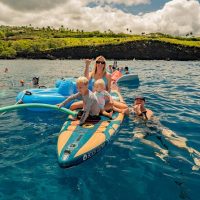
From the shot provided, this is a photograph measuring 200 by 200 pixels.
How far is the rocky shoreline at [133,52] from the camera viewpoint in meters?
77.6

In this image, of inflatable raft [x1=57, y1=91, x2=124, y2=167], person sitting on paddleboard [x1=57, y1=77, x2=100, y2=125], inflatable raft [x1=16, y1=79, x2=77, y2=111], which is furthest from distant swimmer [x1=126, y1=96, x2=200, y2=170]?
inflatable raft [x1=16, y1=79, x2=77, y2=111]

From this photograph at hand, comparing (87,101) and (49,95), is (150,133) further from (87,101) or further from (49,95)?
(49,95)

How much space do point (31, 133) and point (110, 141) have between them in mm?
2507

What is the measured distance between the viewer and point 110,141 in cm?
669

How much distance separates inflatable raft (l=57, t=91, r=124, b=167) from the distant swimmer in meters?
0.78

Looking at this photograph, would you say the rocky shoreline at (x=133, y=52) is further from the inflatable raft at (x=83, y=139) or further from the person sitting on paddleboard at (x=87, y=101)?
the inflatable raft at (x=83, y=139)

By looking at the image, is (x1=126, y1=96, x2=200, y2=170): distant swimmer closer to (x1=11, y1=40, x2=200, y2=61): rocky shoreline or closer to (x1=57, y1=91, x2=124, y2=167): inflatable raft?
(x1=57, y1=91, x2=124, y2=167): inflatable raft

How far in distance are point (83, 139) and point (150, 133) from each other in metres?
2.30

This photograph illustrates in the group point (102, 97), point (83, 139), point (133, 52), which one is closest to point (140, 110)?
point (102, 97)

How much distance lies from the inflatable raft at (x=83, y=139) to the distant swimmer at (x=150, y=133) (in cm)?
78

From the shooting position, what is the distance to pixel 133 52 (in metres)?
79.6

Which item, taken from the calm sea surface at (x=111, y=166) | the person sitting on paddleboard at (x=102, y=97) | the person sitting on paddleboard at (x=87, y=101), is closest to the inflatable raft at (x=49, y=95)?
the calm sea surface at (x=111, y=166)

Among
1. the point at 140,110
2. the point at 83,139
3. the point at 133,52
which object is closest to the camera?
the point at 83,139

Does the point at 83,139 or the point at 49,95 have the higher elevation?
the point at 49,95
